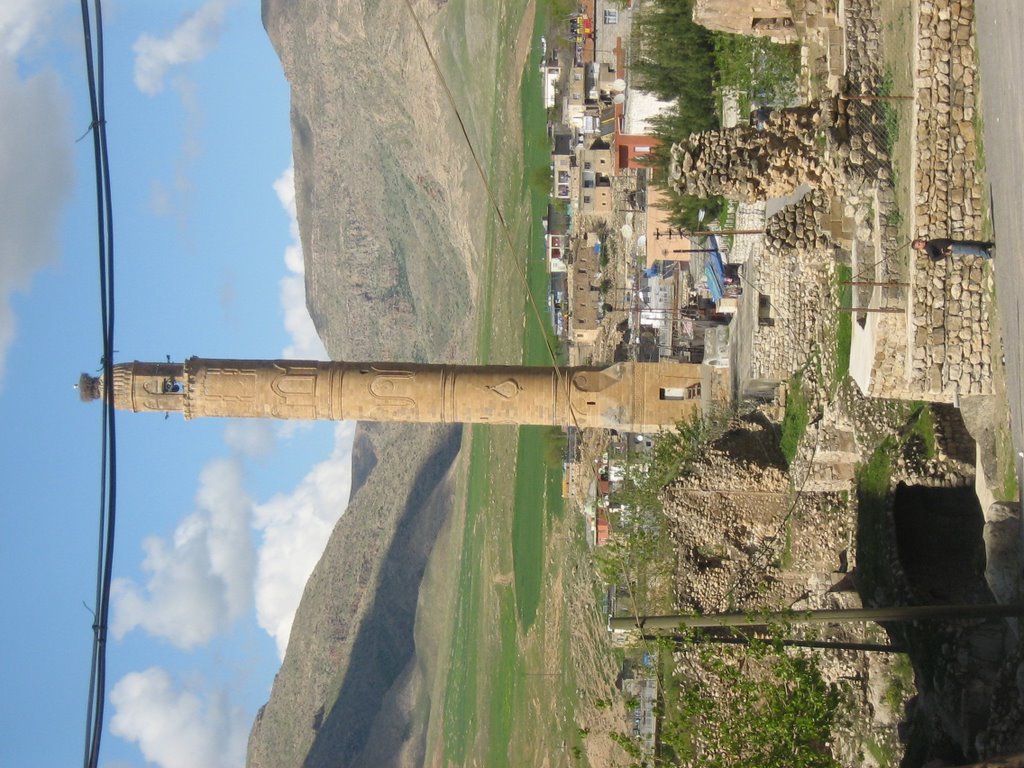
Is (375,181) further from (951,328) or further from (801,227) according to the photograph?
(951,328)

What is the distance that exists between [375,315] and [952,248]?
10702 cm

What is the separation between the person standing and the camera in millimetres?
12086

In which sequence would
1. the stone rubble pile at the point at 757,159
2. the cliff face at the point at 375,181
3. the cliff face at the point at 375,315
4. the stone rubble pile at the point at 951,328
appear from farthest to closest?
the cliff face at the point at 375,181 < the cliff face at the point at 375,315 < the stone rubble pile at the point at 757,159 < the stone rubble pile at the point at 951,328

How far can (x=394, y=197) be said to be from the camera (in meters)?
110

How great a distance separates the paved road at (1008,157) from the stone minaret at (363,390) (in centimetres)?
960

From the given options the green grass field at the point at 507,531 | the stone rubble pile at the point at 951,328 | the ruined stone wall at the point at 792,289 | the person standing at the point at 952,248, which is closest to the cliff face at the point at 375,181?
the green grass field at the point at 507,531

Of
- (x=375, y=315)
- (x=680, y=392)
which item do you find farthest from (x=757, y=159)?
(x=375, y=315)

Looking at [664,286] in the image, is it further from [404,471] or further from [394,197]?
[394,197]

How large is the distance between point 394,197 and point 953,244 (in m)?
101

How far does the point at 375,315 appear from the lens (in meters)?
117

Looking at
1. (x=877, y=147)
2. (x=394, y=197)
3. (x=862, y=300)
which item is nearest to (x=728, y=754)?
(x=862, y=300)

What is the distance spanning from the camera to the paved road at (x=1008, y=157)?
36.0 ft

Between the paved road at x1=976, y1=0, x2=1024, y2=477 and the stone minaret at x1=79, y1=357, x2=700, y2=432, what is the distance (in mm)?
9602

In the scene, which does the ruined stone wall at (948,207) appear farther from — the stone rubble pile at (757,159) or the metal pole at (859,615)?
the metal pole at (859,615)
